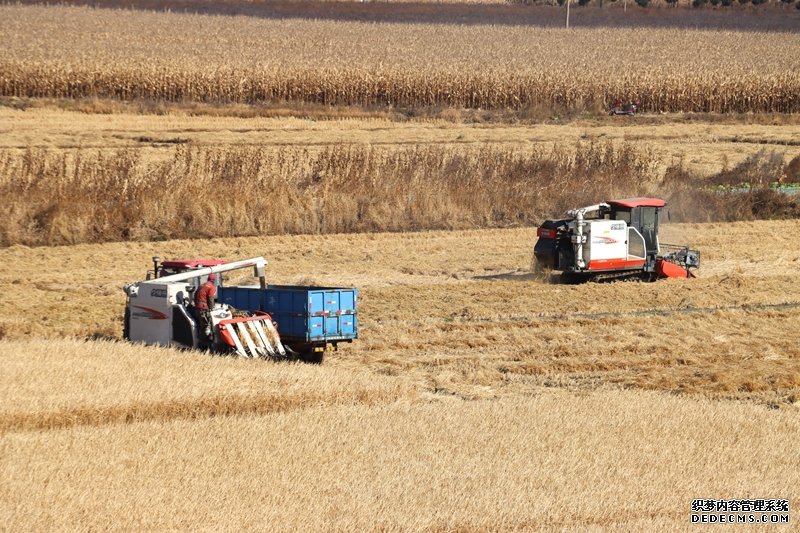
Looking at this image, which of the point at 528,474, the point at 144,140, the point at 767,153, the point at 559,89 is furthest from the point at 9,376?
the point at 559,89

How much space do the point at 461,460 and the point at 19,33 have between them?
198 ft

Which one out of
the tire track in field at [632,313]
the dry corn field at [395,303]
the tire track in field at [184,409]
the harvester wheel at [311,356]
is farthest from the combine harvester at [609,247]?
the tire track in field at [184,409]

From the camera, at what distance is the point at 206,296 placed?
16.5 meters

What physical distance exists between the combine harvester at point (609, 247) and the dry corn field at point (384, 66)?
27.9m

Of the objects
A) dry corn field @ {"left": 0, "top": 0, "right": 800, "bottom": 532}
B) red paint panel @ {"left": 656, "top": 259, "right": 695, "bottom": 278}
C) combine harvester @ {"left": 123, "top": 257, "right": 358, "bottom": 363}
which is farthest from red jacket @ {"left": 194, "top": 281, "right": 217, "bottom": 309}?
red paint panel @ {"left": 656, "top": 259, "right": 695, "bottom": 278}

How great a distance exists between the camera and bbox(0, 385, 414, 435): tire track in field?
13.1 m

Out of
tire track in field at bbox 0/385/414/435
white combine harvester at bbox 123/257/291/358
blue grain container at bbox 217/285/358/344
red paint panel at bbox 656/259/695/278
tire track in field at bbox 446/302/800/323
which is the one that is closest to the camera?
tire track in field at bbox 0/385/414/435

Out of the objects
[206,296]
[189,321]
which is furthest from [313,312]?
[189,321]

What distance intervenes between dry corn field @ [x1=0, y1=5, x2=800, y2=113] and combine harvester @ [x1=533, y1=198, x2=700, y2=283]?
2785 centimetres

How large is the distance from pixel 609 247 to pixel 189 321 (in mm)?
9823

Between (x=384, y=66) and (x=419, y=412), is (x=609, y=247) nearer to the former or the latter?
(x=419, y=412)

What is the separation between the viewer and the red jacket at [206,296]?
1650 centimetres

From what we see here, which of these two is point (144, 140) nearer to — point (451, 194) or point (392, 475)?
point (451, 194)

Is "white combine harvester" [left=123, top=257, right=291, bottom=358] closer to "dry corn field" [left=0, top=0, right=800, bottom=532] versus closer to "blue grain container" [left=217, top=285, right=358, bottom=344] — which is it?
"blue grain container" [left=217, top=285, right=358, bottom=344]
